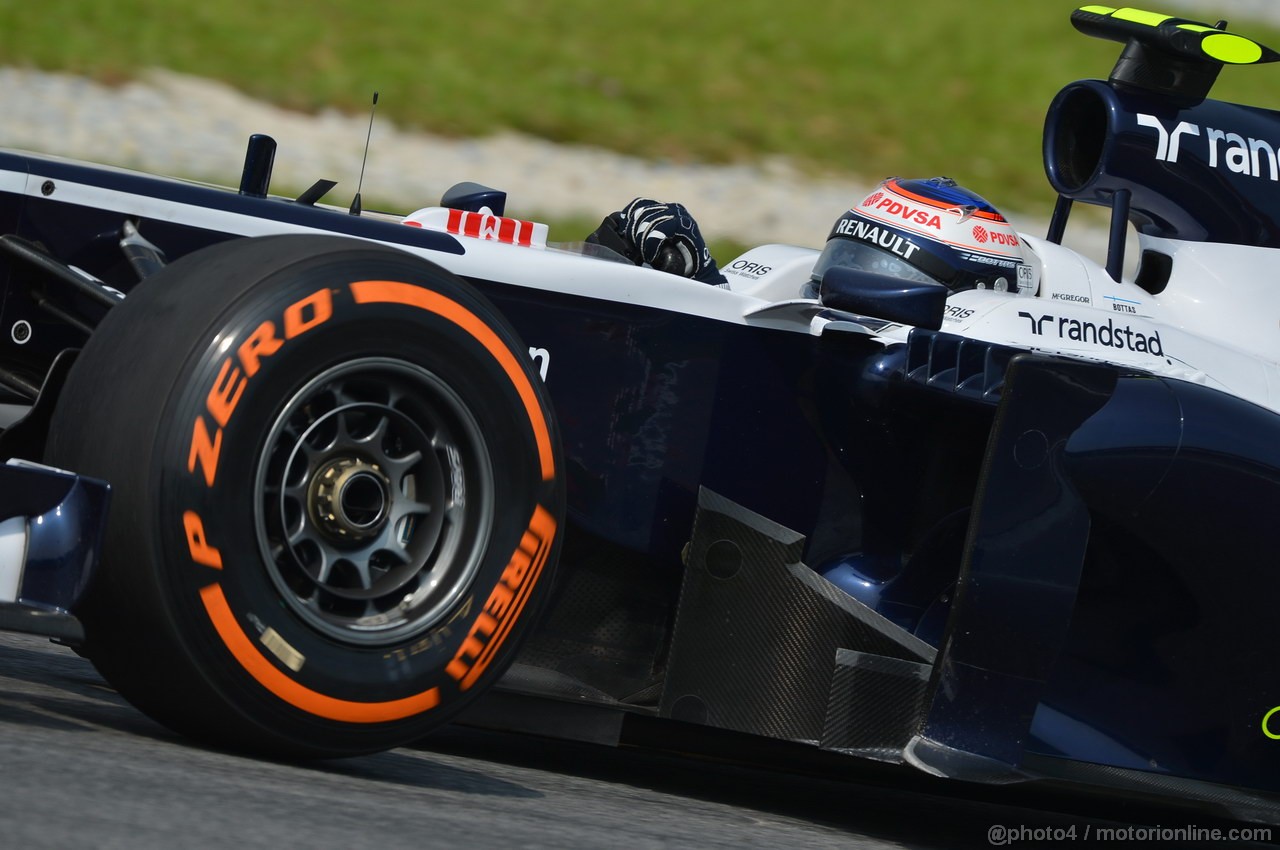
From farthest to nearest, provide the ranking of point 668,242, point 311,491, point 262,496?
point 668,242
point 311,491
point 262,496

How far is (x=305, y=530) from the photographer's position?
2.91 meters

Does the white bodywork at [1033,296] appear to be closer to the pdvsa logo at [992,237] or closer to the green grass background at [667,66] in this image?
the pdvsa logo at [992,237]

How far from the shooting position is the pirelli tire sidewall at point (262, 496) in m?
2.70

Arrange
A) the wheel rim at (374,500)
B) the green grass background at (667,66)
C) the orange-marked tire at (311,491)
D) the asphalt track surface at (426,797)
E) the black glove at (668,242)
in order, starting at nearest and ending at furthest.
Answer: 1. the asphalt track surface at (426,797)
2. the orange-marked tire at (311,491)
3. the wheel rim at (374,500)
4. the black glove at (668,242)
5. the green grass background at (667,66)

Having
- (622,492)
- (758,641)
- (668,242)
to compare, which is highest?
(668,242)

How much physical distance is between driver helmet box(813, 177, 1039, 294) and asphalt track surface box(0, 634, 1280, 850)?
4.34 feet

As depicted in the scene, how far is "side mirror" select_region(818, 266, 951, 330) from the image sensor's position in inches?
136

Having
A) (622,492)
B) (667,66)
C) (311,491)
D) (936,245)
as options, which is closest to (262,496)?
(311,491)

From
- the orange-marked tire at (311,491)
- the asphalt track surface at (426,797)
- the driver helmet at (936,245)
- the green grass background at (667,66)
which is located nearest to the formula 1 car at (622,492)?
the orange-marked tire at (311,491)

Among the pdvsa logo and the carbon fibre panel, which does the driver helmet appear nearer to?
the pdvsa logo

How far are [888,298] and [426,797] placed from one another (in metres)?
1.37

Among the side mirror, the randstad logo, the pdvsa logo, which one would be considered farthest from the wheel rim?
the randstad logo

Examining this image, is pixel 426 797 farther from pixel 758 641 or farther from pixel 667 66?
pixel 667 66

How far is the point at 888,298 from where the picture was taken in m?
3.46
